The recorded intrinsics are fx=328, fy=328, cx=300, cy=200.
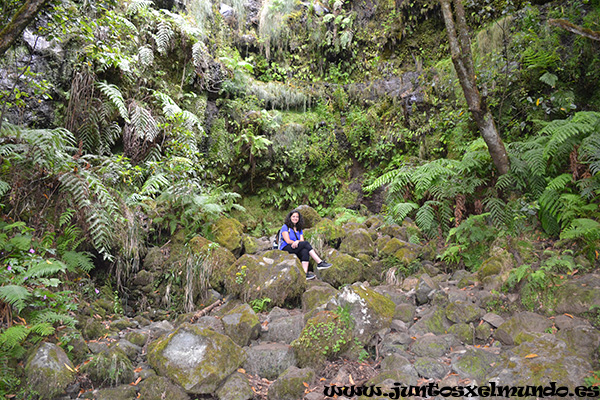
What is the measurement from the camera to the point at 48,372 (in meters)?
2.72

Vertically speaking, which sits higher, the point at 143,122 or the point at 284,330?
the point at 143,122

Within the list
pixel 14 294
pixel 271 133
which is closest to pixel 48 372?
pixel 14 294

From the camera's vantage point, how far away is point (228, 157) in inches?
311

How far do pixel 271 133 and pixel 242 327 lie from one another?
5.88 metres

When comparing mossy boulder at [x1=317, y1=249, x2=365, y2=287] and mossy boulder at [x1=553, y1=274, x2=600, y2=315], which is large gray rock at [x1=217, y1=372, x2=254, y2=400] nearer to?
mossy boulder at [x1=317, y1=249, x2=365, y2=287]

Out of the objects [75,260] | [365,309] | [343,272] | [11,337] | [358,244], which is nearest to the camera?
[11,337]

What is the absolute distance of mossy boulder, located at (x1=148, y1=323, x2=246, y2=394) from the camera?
9.35 ft

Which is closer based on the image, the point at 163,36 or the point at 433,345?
the point at 433,345

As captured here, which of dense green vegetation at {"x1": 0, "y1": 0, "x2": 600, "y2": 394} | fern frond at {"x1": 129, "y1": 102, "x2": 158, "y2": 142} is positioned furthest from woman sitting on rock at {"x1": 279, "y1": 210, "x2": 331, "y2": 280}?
fern frond at {"x1": 129, "y1": 102, "x2": 158, "y2": 142}

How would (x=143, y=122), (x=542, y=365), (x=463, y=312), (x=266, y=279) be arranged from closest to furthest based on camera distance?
(x=542, y=365) < (x=463, y=312) < (x=266, y=279) < (x=143, y=122)

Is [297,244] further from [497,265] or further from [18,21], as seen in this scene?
[18,21]

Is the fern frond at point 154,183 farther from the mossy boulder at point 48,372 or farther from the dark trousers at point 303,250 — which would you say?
the mossy boulder at point 48,372

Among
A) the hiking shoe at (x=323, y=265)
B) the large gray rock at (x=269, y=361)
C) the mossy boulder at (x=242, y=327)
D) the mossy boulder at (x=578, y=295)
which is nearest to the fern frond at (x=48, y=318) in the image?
the mossy boulder at (x=242, y=327)

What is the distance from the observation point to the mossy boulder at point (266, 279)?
4.38 metres
